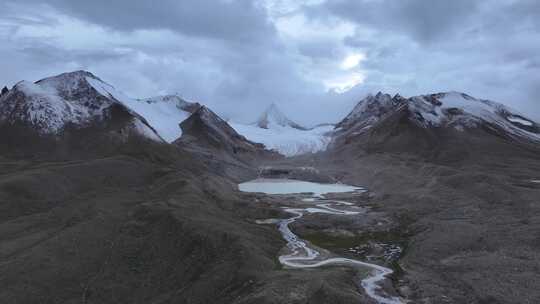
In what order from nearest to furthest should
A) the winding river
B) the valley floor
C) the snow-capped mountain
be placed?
the valley floor < the winding river < the snow-capped mountain

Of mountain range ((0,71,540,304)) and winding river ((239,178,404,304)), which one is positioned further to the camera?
winding river ((239,178,404,304))

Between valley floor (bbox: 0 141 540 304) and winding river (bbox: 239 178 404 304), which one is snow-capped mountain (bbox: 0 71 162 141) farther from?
winding river (bbox: 239 178 404 304)

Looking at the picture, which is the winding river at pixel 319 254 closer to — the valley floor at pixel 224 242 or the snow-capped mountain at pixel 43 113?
the valley floor at pixel 224 242

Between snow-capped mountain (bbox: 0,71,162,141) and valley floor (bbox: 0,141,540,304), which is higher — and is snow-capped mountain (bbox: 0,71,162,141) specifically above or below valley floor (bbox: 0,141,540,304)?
above

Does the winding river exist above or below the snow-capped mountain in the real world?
below

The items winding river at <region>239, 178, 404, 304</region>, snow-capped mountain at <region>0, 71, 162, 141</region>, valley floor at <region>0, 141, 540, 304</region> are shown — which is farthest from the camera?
snow-capped mountain at <region>0, 71, 162, 141</region>

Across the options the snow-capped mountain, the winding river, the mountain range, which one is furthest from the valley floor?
the snow-capped mountain

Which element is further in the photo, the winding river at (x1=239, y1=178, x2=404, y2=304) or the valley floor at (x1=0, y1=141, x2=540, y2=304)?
the winding river at (x1=239, y1=178, x2=404, y2=304)

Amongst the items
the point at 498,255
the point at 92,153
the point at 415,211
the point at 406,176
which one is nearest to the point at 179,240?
the point at 498,255

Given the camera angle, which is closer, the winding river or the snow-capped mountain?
the winding river

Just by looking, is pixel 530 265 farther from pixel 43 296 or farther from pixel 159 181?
pixel 159 181

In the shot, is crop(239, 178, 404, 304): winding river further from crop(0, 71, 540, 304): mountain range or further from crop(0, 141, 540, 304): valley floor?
crop(0, 141, 540, 304): valley floor
